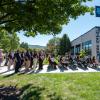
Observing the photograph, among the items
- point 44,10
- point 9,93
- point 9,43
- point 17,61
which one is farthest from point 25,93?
point 9,43

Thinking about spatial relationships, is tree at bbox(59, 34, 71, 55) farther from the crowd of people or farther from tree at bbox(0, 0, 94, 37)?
tree at bbox(0, 0, 94, 37)

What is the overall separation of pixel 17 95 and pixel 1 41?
70.7 metres

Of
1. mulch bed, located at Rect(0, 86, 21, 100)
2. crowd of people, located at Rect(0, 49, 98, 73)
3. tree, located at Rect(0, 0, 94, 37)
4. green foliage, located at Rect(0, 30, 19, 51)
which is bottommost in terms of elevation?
mulch bed, located at Rect(0, 86, 21, 100)

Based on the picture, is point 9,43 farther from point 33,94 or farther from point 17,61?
A: point 33,94

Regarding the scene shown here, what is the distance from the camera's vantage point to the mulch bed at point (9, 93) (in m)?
14.6

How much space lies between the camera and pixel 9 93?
613 inches

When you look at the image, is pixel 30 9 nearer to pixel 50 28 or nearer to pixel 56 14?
pixel 56 14

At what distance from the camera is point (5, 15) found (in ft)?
54.4

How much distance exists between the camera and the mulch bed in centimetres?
1457

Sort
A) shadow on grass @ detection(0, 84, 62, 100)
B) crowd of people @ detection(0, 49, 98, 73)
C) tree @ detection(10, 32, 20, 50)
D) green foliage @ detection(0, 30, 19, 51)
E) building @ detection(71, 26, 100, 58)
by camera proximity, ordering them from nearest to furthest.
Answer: shadow on grass @ detection(0, 84, 62, 100)
crowd of people @ detection(0, 49, 98, 73)
building @ detection(71, 26, 100, 58)
green foliage @ detection(0, 30, 19, 51)
tree @ detection(10, 32, 20, 50)

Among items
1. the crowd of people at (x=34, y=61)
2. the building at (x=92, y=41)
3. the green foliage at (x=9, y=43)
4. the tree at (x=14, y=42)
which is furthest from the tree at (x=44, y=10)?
the tree at (x=14, y=42)

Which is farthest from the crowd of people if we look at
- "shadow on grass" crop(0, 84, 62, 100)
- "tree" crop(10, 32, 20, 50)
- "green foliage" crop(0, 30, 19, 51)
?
"tree" crop(10, 32, 20, 50)

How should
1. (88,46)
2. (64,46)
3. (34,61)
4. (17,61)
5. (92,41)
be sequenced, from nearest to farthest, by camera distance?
(17,61) < (34,61) < (92,41) < (88,46) < (64,46)

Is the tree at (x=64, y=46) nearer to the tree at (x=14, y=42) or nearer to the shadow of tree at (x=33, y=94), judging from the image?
the tree at (x=14, y=42)
